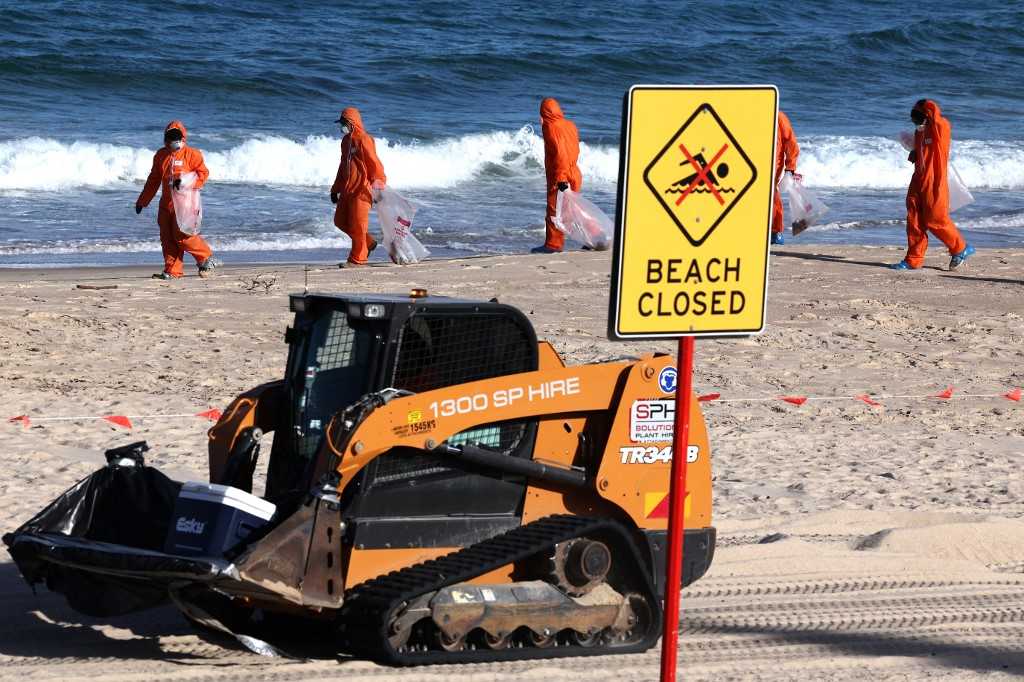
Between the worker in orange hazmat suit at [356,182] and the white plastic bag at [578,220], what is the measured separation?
1967 mm

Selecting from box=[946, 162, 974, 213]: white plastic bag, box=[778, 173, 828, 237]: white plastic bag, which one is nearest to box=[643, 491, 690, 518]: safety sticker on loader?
box=[946, 162, 974, 213]: white plastic bag

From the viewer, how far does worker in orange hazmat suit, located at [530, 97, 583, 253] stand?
17.4m

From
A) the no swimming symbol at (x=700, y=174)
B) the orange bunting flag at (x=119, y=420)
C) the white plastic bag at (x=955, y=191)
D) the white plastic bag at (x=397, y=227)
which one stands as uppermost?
the white plastic bag at (x=955, y=191)

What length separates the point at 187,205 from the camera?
49.9 feet

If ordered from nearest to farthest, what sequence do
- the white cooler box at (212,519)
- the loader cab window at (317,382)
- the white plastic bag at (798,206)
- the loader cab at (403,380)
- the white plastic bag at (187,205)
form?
the white cooler box at (212,519) < the loader cab at (403,380) < the loader cab window at (317,382) < the white plastic bag at (187,205) < the white plastic bag at (798,206)

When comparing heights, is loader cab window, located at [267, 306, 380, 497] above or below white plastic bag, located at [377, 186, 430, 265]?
below

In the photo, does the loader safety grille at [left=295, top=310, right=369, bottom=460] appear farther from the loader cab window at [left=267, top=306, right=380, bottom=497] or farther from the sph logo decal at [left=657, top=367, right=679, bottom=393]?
the sph logo decal at [left=657, top=367, right=679, bottom=393]

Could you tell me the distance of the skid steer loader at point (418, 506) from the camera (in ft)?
19.0

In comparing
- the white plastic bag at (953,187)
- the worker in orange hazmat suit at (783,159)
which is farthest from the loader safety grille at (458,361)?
the worker in orange hazmat suit at (783,159)

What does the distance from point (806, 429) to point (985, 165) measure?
1943 centimetres

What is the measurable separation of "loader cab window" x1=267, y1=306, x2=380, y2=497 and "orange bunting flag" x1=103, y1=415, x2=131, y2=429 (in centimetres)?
365

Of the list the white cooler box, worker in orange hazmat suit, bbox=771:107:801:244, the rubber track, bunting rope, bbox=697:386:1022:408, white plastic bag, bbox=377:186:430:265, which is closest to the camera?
the white cooler box

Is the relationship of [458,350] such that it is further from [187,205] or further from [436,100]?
[436,100]

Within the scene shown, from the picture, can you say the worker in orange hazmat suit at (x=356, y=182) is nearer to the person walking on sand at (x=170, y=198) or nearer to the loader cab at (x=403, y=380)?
the person walking on sand at (x=170, y=198)
